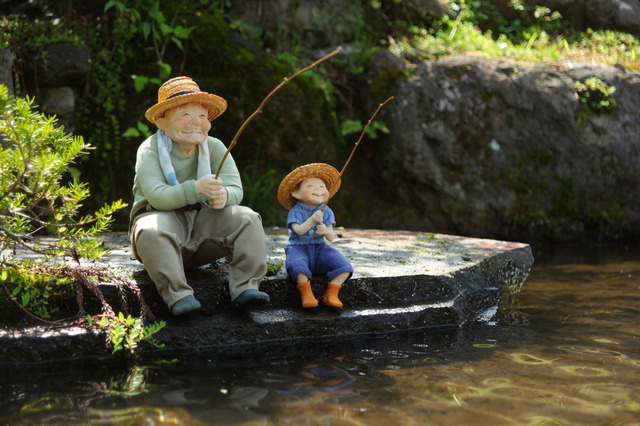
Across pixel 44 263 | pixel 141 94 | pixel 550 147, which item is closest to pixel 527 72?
pixel 550 147

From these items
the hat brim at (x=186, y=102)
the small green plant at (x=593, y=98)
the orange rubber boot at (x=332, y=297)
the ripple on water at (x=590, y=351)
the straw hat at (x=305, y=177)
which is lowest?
the ripple on water at (x=590, y=351)

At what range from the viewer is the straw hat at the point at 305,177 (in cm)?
441

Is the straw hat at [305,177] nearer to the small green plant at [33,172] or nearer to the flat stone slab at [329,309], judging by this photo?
the flat stone slab at [329,309]

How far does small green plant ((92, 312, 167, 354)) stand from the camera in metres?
3.50

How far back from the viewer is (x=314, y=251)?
14.6 feet

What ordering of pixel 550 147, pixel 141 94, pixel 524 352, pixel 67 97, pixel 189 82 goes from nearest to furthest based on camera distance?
pixel 524 352
pixel 189 82
pixel 67 97
pixel 141 94
pixel 550 147

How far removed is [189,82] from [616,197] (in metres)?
6.95

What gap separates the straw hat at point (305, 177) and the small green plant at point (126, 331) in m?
1.28

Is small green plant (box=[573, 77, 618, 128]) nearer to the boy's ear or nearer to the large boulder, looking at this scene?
the large boulder

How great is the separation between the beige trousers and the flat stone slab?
0.21 metres

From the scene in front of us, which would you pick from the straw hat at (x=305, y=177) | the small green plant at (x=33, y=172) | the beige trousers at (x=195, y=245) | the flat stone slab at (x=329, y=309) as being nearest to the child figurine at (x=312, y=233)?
the straw hat at (x=305, y=177)

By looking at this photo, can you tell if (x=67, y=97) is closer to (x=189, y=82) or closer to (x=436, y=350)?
(x=189, y=82)

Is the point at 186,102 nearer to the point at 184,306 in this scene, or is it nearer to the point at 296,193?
the point at 296,193

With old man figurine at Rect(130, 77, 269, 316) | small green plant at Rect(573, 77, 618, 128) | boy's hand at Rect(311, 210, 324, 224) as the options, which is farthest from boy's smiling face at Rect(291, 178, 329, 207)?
small green plant at Rect(573, 77, 618, 128)
